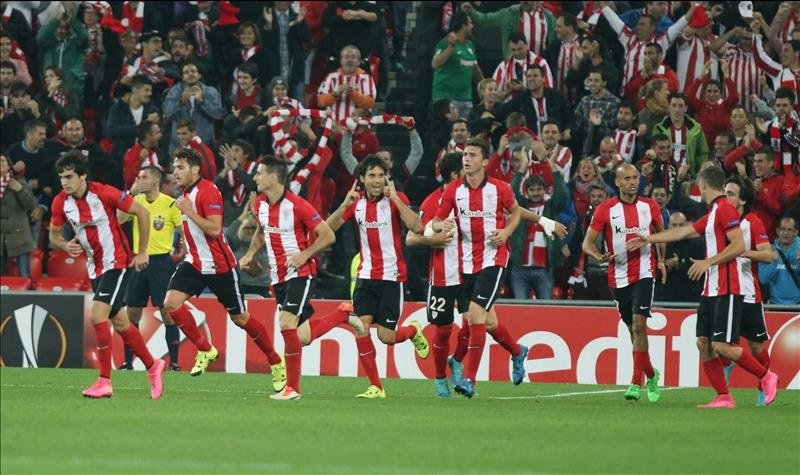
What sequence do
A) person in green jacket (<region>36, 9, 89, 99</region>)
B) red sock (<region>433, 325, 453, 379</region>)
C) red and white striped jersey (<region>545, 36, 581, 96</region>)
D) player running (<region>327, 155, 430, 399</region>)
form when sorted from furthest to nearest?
person in green jacket (<region>36, 9, 89, 99</region>), red and white striped jersey (<region>545, 36, 581, 96</region>), red sock (<region>433, 325, 453, 379</region>), player running (<region>327, 155, 430, 399</region>)

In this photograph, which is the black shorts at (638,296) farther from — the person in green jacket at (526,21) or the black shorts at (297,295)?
the person in green jacket at (526,21)

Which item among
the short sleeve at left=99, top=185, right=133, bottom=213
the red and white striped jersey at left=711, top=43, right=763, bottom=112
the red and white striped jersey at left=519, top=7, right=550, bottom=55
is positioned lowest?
the short sleeve at left=99, top=185, right=133, bottom=213

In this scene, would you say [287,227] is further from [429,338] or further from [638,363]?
[429,338]

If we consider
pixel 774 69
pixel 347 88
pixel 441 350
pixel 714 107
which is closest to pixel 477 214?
pixel 441 350

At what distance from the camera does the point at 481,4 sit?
2394cm

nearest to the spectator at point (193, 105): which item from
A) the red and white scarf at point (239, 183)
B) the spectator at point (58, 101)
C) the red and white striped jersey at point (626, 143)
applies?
the red and white scarf at point (239, 183)

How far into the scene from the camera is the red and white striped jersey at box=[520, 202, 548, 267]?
764 inches

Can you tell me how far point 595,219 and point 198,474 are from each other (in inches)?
282

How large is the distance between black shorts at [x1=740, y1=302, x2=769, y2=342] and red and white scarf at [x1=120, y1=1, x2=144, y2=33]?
40.2 ft

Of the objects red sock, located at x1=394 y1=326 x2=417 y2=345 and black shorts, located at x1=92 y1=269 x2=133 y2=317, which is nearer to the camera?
black shorts, located at x1=92 y1=269 x2=133 y2=317

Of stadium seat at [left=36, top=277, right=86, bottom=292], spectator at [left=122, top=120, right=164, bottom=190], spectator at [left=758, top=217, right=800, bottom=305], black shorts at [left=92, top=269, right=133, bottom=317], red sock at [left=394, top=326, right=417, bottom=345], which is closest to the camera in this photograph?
black shorts at [left=92, top=269, right=133, bottom=317]

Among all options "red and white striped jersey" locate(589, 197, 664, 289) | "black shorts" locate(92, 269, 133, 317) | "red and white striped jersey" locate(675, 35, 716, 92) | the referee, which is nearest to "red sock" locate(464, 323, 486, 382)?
"red and white striped jersey" locate(589, 197, 664, 289)

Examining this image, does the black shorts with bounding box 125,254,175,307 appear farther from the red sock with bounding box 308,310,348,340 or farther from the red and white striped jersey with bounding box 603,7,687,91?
the red and white striped jersey with bounding box 603,7,687,91

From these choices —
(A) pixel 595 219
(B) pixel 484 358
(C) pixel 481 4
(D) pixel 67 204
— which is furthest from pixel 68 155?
(C) pixel 481 4
